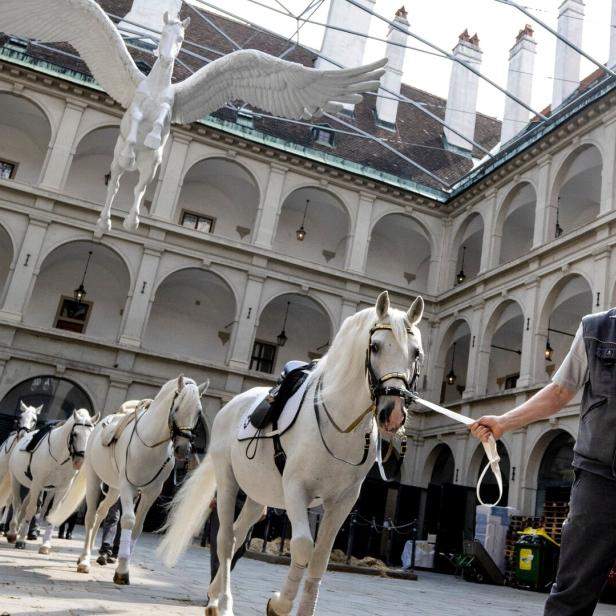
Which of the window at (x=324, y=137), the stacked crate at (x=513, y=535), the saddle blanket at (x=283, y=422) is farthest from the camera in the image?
the window at (x=324, y=137)

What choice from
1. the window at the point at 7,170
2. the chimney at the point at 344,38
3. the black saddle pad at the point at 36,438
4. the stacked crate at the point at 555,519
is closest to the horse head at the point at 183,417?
the black saddle pad at the point at 36,438

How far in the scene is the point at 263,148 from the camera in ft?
84.1

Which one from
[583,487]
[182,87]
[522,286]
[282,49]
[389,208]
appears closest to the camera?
[583,487]

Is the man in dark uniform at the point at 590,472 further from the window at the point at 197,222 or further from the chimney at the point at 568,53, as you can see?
the window at the point at 197,222

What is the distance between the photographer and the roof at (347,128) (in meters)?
26.5

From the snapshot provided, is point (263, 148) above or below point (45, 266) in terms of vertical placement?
above

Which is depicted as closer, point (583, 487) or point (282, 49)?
point (583, 487)

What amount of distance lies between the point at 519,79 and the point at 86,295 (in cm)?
1958

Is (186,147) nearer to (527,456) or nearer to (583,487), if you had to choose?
(527,456)

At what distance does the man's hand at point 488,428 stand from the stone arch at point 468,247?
24.6 metres

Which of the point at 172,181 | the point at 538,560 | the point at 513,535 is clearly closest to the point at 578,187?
the point at 513,535

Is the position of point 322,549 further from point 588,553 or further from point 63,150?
point 63,150

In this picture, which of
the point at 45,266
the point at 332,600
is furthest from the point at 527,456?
the point at 45,266

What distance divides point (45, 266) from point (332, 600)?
67.5ft
